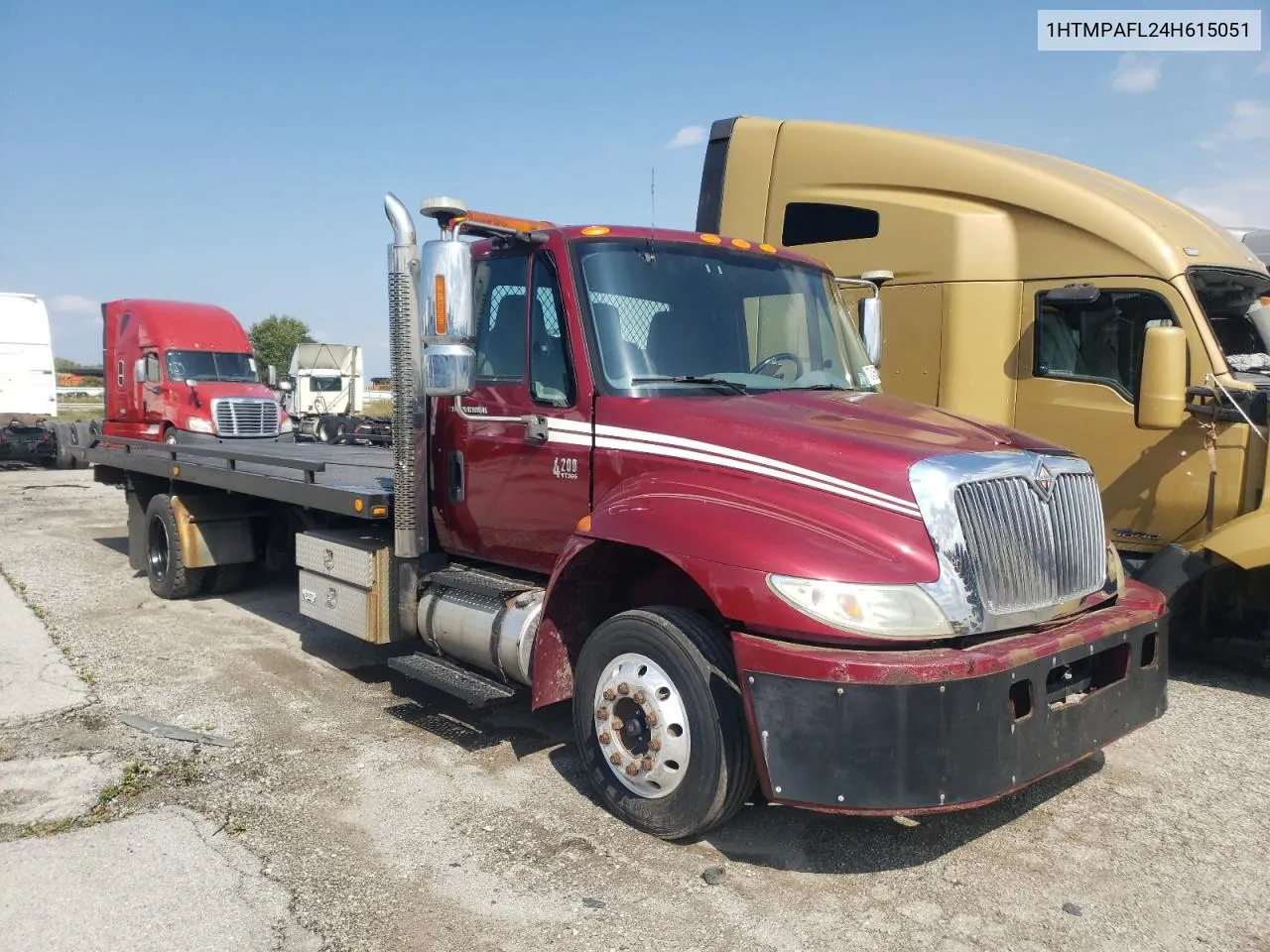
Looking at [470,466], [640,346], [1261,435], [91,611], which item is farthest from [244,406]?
[1261,435]

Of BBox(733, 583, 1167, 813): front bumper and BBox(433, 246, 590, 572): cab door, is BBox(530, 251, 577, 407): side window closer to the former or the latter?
BBox(433, 246, 590, 572): cab door

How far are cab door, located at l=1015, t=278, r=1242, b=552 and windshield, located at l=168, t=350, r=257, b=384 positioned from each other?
14.0m

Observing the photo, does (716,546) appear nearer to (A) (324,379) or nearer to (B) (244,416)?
(B) (244,416)

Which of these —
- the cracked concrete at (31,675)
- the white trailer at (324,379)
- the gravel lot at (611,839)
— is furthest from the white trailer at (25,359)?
the gravel lot at (611,839)

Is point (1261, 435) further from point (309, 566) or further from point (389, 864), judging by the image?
point (309, 566)

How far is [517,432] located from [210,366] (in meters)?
13.8

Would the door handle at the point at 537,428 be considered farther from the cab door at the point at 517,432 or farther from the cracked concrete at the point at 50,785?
the cracked concrete at the point at 50,785

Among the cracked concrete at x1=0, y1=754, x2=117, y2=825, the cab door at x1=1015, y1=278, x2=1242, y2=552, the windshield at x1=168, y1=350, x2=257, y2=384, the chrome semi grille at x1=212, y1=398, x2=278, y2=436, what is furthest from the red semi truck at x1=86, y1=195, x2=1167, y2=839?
the windshield at x1=168, y1=350, x2=257, y2=384

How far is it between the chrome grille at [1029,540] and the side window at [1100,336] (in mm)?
2571

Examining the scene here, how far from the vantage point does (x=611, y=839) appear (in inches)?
158

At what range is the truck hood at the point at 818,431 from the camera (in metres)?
3.63

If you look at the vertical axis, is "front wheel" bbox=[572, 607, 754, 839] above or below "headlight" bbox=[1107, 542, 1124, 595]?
below

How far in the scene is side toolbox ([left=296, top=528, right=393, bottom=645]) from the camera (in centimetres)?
559

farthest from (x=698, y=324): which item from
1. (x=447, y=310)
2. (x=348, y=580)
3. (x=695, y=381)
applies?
(x=348, y=580)
